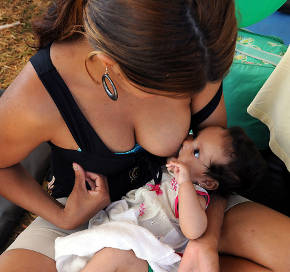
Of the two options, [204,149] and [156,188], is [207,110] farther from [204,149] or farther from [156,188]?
[156,188]

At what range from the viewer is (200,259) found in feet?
3.55

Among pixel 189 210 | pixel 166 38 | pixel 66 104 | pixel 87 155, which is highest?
pixel 166 38

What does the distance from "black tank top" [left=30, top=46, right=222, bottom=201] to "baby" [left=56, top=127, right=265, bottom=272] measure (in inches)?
2.0

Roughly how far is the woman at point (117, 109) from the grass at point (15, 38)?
147cm

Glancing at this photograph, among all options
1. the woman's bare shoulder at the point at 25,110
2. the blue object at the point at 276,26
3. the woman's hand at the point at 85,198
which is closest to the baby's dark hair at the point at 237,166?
the woman's hand at the point at 85,198

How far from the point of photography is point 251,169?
1246 millimetres

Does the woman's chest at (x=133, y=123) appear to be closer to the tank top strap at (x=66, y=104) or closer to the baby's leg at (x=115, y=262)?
the tank top strap at (x=66, y=104)

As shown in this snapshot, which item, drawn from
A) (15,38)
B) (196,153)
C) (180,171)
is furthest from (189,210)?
Result: (15,38)

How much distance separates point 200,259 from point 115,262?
0.26 m

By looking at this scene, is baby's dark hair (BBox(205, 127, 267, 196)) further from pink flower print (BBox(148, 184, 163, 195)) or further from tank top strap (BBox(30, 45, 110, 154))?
tank top strap (BBox(30, 45, 110, 154))

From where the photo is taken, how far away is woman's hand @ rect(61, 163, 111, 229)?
117cm

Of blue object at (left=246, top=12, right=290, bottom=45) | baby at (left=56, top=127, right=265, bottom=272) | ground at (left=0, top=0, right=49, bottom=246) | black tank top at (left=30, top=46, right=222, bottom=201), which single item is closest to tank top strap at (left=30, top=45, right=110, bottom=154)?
black tank top at (left=30, top=46, right=222, bottom=201)

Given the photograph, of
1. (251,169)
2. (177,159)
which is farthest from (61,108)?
(251,169)

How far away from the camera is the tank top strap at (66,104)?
0.94m
